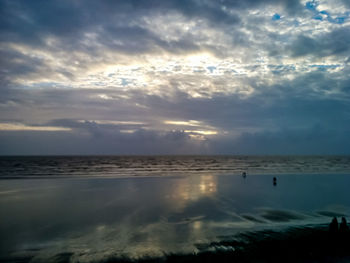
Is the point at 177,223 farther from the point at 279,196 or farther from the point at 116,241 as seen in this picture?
the point at 279,196

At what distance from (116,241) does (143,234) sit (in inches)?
67.6

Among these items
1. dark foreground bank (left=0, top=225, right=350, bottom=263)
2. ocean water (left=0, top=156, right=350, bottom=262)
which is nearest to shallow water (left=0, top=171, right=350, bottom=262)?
ocean water (left=0, top=156, right=350, bottom=262)

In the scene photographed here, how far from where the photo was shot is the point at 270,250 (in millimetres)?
10258

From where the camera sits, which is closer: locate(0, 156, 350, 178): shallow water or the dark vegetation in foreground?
the dark vegetation in foreground

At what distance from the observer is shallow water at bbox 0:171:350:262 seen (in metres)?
10.8

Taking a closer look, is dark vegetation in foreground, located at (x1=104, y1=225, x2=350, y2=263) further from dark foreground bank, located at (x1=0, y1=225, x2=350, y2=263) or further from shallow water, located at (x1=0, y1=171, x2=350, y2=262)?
shallow water, located at (x1=0, y1=171, x2=350, y2=262)

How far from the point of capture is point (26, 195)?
968 inches

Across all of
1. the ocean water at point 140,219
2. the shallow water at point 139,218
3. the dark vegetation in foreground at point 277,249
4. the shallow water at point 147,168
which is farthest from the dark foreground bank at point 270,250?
the shallow water at point 147,168

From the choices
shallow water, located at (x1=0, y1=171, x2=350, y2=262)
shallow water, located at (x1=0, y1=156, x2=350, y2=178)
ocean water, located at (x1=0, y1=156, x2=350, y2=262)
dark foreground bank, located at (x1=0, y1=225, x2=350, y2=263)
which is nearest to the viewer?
dark foreground bank, located at (x1=0, y1=225, x2=350, y2=263)

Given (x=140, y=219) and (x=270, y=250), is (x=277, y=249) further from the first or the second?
(x=140, y=219)

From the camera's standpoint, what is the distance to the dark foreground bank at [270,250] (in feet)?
31.2

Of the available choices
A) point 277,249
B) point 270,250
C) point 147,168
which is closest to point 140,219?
point 270,250

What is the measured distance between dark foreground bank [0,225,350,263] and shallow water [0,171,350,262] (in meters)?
0.49

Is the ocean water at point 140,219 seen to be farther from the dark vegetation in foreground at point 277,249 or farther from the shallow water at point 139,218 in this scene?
the dark vegetation in foreground at point 277,249
